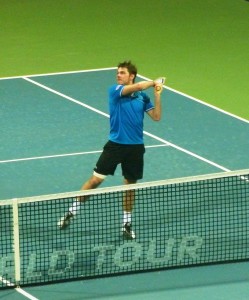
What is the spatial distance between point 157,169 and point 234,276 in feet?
13.6

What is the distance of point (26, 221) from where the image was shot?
17.3 m

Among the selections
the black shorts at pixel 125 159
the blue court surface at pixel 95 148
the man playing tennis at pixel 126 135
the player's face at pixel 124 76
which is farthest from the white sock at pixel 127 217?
the player's face at pixel 124 76

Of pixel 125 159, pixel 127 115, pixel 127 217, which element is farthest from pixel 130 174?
pixel 127 115

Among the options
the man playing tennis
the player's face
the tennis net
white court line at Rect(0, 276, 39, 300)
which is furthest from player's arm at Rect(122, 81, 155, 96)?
white court line at Rect(0, 276, 39, 300)

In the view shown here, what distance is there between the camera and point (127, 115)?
57.2ft

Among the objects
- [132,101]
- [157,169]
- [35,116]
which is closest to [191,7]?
[35,116]

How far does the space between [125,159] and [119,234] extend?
1.01 meters

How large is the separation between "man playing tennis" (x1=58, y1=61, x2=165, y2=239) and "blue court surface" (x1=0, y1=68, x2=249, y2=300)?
1.40 meters

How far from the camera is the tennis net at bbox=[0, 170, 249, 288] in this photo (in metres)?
16.3

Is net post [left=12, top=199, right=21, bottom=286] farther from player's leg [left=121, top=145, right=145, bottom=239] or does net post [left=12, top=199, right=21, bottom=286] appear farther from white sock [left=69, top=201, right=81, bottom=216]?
player's leg [left=121, top=145, right=145, bottom=239]

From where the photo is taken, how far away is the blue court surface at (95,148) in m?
16.0

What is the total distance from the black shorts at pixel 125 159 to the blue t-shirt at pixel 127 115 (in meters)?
0.08

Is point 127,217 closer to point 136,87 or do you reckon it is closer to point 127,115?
point 127,115

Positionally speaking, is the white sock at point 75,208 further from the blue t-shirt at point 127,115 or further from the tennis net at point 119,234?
the blue t-shirt at point 127,115
